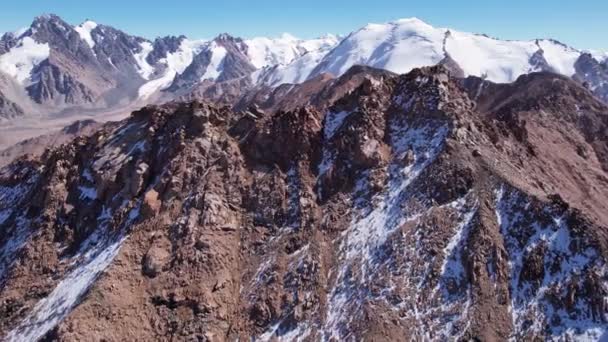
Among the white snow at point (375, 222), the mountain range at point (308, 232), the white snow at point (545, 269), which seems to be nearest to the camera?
the white snow at point (545, 269)

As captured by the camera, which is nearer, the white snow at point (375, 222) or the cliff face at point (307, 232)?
the cliff face at point (307, 232)

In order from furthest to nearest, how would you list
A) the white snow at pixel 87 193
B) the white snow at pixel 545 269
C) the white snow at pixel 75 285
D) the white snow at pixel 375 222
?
the white snow at pixel 87 193 → the white snow at pixel 75 285 → the white snow at pixel 375 222 → the white snow at pixel 545 269

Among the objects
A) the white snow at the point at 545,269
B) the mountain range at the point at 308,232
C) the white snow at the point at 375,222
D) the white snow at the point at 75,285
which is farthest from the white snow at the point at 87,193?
the white snow at the point at 545,269

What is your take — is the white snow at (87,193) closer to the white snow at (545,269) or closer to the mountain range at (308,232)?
the mountain range at (308,232)

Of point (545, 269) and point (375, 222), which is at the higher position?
point (375, 222)

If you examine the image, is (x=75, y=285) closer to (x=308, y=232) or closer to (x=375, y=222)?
(x=308, y=232)

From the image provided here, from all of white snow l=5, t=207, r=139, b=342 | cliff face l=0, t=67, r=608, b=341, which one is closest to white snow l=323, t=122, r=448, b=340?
cliff face l=0, t=67, r=608, b=341

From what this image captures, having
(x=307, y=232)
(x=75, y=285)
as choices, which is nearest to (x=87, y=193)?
(x=75, y=285)

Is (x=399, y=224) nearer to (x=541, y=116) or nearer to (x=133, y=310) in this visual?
(x=133, y=310)

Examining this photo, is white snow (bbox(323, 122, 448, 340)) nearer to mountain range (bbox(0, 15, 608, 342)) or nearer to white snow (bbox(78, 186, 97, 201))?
mountain range (bbox(0, 15, 608, 342))
